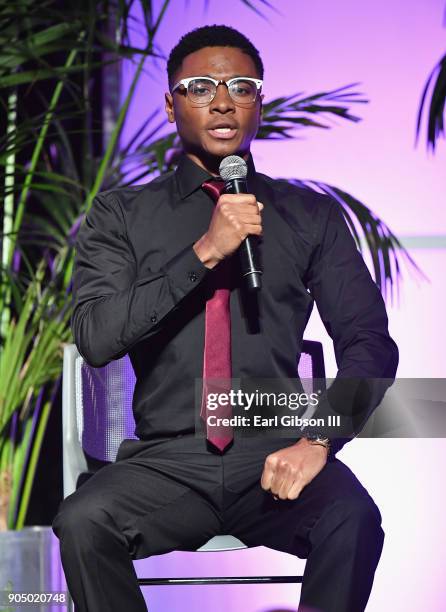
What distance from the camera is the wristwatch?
4.91ft

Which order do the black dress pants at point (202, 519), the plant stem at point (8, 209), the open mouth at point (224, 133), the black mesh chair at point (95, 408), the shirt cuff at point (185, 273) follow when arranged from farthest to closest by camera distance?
the plant stem at point (8, 209) → the black mesh chair at point (95, 408) → the open mouth at point (224, 133) → the shirt cuff at point (185, 273) → the black dress pants at point (202, 519)

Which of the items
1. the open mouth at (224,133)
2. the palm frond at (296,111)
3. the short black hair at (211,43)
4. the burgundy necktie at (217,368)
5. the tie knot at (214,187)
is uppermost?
the palm frond at (296,111)

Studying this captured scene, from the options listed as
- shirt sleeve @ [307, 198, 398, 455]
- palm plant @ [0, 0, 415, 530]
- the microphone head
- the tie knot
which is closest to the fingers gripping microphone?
the microphone head

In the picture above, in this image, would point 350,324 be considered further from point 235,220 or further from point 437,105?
point 437,105

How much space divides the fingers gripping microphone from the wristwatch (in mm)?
260

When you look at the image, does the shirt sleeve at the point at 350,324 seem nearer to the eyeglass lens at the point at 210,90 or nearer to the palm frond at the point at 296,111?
the eyeglass lens at the point at 210,90

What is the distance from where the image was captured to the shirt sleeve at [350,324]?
1.56 m

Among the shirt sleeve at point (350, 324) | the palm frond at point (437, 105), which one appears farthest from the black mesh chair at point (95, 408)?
the palm frond at point (437, 105)

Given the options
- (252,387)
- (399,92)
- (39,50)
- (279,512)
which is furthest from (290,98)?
(279,512)

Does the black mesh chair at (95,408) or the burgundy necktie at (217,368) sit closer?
the burgundy necktie at (217,368)

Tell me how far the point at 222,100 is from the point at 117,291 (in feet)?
1.29

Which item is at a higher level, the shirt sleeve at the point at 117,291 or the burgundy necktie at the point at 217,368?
the shirt sleeve at the point at 117,291

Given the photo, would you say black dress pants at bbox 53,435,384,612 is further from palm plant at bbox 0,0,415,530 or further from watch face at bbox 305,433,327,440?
palm plant at bbox 0,0,415,530

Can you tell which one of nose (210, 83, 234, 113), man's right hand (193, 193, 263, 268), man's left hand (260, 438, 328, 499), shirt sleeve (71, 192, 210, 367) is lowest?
man's left hand (260, 438, 328, 499)
